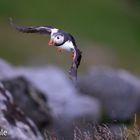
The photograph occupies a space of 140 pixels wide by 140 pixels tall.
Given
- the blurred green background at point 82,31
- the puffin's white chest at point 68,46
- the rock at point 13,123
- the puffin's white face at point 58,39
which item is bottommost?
the blurred green background at point 82,31

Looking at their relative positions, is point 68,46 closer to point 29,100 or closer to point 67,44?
point 67,44

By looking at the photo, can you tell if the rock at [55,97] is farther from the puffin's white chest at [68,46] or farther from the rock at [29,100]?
the puffin's white chest at [68,46]

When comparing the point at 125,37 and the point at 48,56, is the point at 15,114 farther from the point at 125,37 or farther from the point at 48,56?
the point at 125,37

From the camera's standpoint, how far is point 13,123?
10.8 m

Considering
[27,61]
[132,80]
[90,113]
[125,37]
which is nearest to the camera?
[90,113]

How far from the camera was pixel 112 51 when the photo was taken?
26109 mm

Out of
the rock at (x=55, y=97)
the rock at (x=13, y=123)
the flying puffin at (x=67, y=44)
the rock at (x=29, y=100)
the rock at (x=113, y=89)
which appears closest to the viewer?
the flying puffin at (x=67, y=44)

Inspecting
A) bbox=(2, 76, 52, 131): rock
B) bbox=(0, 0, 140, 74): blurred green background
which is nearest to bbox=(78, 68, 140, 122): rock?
bbox=(0, 0, 140, 74): blurred green background

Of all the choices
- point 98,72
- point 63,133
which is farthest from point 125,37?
point 63,133

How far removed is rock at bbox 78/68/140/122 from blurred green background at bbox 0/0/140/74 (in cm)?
340

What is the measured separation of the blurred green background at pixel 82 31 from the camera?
23766 millimetres

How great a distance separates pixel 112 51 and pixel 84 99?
375 inches

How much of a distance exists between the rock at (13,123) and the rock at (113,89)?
6.41 m

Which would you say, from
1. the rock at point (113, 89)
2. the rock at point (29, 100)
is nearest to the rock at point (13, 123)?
the rock at point (29, 100)
